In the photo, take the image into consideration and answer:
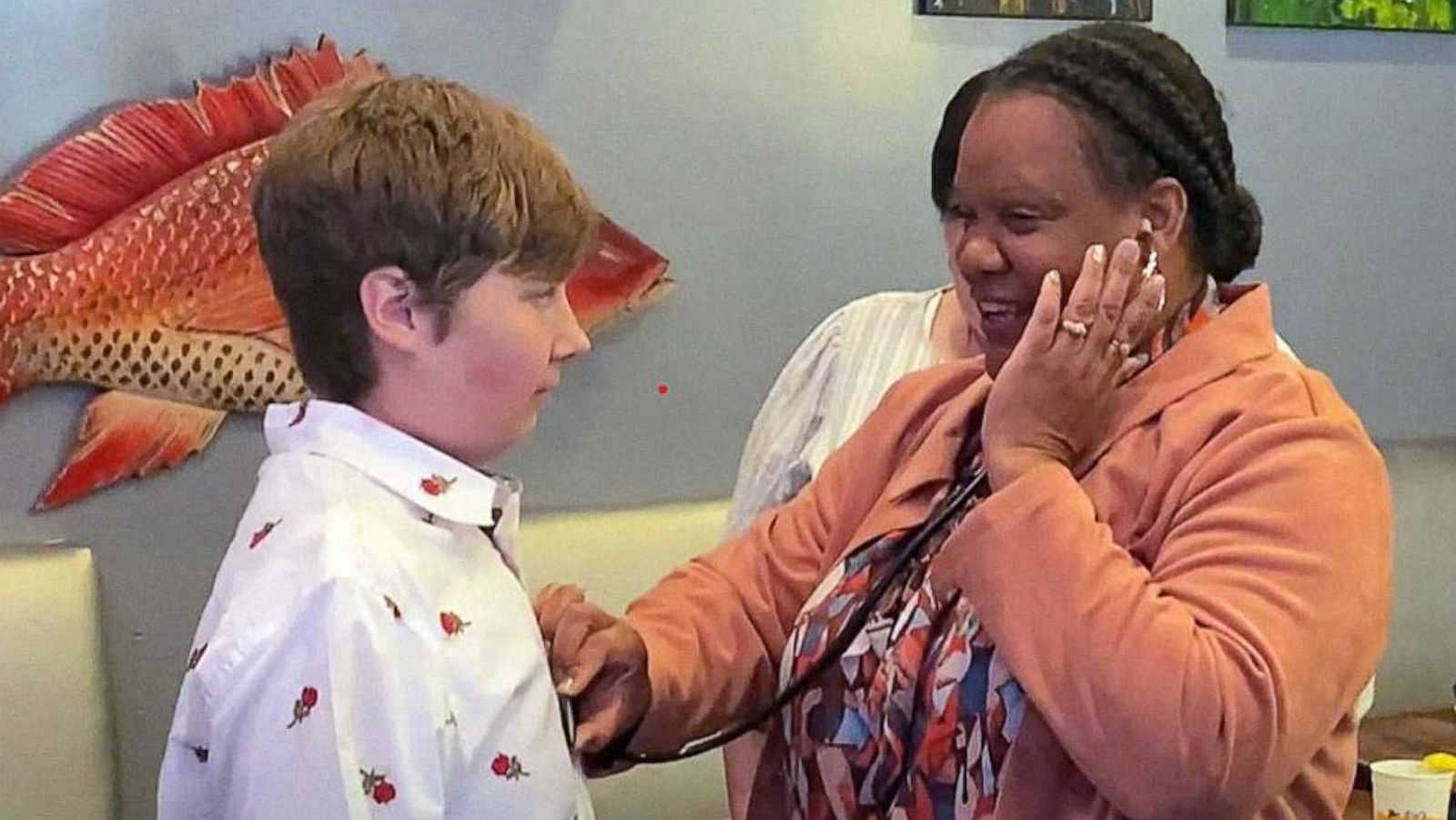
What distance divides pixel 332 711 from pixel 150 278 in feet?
4.81

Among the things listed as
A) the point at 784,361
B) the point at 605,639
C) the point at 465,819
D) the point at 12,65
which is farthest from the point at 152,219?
the point at 465,819

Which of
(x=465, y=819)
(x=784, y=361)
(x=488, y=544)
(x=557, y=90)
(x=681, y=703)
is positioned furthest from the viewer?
(x=784, y=361)

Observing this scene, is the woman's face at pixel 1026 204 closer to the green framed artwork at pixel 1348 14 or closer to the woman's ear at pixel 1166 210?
the woman's ear at pixel 1166 210

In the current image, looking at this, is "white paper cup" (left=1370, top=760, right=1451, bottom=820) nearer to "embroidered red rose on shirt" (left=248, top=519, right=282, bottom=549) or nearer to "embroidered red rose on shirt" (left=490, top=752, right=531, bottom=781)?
"embroidered red rose on shirt" (left=490, top=752, right=531, bottom=781)

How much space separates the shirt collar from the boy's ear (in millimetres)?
53

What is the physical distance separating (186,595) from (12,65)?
0.71 meters

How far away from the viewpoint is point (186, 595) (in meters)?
2.49

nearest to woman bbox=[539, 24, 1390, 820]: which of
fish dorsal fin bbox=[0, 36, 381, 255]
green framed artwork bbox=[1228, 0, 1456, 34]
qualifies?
fish dorsal fin bbox=[0, 36, 381, 255]

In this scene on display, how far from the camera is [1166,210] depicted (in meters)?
1.26

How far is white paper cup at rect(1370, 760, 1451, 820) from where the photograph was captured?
1914mm

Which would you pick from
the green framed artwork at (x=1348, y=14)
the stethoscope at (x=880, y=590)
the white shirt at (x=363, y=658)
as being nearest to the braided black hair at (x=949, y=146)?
the stethoscope at (x=880, y=590)

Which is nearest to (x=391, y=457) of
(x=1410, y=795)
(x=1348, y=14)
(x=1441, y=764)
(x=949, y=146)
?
(x=949, y=146)

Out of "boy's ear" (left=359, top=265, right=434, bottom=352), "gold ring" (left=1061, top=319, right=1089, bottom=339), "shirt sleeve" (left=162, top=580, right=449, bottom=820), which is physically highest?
"boy's ear" (left=359, top=265, right=434, bottom=352)

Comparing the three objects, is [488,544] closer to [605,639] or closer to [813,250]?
[605,639]
